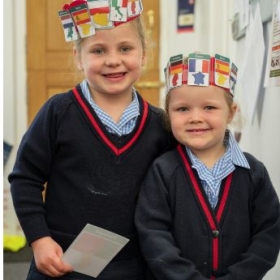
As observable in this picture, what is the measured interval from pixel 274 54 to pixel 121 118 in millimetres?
428

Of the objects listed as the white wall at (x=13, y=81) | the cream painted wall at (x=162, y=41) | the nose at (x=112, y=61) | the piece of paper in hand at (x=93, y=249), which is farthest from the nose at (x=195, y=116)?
the white wall at (x=13, y=81)

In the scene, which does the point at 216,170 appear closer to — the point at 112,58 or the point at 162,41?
the point at 112,58

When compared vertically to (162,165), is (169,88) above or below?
above

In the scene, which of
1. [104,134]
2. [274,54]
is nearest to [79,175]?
[104,134]

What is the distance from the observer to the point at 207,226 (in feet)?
3.70

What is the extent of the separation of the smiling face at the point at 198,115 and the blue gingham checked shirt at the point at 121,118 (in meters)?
0.12

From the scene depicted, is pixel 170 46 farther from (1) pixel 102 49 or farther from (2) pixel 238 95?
(1) pixel 102 49

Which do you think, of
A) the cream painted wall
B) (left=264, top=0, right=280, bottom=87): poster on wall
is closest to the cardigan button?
(left=264, top=0, right=280, bottom=87): poster on wall

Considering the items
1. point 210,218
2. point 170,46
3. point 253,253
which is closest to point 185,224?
point 210,218

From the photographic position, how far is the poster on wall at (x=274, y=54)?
4.17 feet

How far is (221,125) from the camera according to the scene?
1197mm

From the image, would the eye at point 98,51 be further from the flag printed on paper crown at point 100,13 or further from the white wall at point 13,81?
the white wall at point 13,81

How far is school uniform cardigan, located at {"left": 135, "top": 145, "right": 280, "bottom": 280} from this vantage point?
111 cm

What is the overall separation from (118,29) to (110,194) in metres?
0.40
